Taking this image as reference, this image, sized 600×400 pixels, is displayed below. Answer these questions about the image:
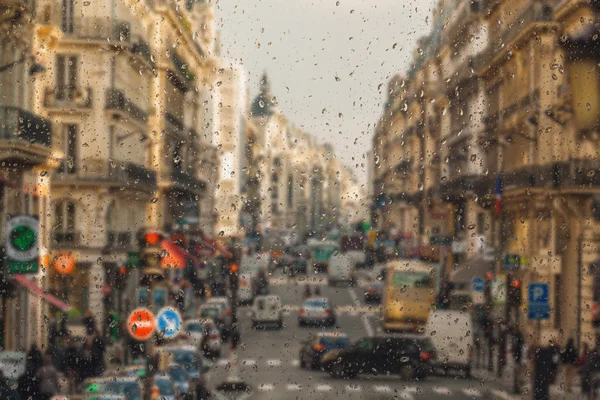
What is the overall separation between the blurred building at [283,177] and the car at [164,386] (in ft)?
4.61

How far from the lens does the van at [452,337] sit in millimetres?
6758

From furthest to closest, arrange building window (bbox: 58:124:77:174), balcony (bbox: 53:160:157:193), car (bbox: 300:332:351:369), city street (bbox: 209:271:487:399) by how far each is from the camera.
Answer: building window (bbox: 58:124:77:174)
balcony (bbox: 53:160:157:193)
car (bbox: 300:332:351:369)
city street (bbox: 209:271:487:399)

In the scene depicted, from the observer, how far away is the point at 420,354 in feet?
24.5

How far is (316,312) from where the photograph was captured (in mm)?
7078

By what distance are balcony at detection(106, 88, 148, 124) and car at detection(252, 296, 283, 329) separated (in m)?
1.56

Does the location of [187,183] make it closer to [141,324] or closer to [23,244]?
[141,324]

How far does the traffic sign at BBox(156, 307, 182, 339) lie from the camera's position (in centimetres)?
782

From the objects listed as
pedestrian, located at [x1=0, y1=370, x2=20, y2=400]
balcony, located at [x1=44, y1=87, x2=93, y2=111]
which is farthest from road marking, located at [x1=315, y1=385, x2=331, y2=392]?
balcony, located at [x1=44, y1=87, x2=93, y2=111]

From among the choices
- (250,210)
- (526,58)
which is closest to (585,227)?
(526,58)

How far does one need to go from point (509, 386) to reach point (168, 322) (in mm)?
2562

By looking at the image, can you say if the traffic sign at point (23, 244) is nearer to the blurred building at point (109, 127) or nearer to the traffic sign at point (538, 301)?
the blurred building at point (109, 127)

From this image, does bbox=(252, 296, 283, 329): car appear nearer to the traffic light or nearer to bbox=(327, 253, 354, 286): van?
bbox=(327, 253, 354, 286): van

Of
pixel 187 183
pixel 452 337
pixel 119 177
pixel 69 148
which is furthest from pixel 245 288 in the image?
pixel 69 148

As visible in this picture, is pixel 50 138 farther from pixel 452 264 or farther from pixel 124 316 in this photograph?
pixel 452 264
